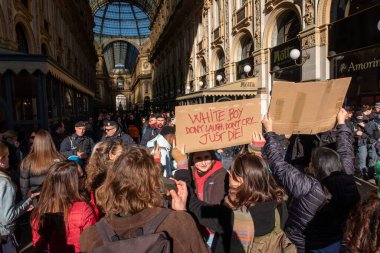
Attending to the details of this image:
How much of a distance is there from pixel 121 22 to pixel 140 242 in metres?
94.0

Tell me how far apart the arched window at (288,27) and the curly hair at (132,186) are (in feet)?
41.2

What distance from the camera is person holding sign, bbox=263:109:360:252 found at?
7.36 ft

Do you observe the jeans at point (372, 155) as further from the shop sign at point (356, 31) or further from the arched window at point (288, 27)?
the arched window at point (288, 27)

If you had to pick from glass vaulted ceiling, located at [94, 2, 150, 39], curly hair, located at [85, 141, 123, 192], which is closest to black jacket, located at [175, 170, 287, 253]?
curly hair, located at [85, 141, 123, 192]

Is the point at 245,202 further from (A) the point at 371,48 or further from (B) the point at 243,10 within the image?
(B) the point at 243,10

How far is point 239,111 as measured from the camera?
290 centimetres

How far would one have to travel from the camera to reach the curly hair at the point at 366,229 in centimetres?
146

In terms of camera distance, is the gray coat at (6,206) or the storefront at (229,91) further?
the storefront at (229,91)

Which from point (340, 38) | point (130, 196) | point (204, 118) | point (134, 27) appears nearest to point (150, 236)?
point (130, 196)

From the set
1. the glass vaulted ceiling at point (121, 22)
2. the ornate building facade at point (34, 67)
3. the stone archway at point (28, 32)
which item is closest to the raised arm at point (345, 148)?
the ornate building facade at point (34, 67)

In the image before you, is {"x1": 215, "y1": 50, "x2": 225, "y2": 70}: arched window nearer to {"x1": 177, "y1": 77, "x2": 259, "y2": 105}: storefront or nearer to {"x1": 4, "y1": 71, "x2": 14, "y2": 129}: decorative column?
{"x1": 177, "y1": 77, "x2": 259, "y2": 105}: storefront

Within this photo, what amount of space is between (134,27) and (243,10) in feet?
253

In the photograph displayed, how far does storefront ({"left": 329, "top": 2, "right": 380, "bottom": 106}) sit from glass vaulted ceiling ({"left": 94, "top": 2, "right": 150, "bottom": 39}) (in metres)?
81.7

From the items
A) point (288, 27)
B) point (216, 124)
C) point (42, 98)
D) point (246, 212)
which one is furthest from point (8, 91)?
point (288, 27)
